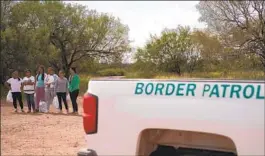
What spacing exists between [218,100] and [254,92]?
0.26m

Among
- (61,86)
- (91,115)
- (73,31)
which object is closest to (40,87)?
(61,86)

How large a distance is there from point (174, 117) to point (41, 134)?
6.36 metres

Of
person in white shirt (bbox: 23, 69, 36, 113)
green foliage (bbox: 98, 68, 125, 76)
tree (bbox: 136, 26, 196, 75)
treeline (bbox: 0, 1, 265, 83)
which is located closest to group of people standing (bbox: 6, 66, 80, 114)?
person in white shirt (bbox: 23, 69, 36, 113)

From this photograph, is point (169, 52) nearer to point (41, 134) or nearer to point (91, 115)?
point (41, 134)

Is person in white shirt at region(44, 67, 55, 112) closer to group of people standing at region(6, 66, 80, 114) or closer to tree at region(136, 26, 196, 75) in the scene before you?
group of people standing at region(6, 66, 80, 114)

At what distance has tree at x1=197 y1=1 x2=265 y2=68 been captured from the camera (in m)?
31.6

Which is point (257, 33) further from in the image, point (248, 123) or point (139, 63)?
point (248, 123)

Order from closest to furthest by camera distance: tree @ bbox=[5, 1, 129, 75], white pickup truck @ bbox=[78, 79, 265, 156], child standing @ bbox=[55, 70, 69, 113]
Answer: white pickup truck @ bbox=[78, 79, 265, 156] → child standing @ bbox=[55, 70, 69, 113] → tree @ bbox=[5, 1, 129, 75]

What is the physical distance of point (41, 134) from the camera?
29.4 ft

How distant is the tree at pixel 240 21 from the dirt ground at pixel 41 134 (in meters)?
22.6

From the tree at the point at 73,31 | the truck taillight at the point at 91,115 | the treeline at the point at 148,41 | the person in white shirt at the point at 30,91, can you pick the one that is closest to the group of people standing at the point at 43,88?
the person in white shirt at the point at 30,91

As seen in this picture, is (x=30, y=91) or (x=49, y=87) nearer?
(x=30, y=91)

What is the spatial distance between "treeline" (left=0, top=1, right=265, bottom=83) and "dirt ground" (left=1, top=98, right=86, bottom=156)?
14689mm

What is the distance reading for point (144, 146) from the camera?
3508 millimetres
